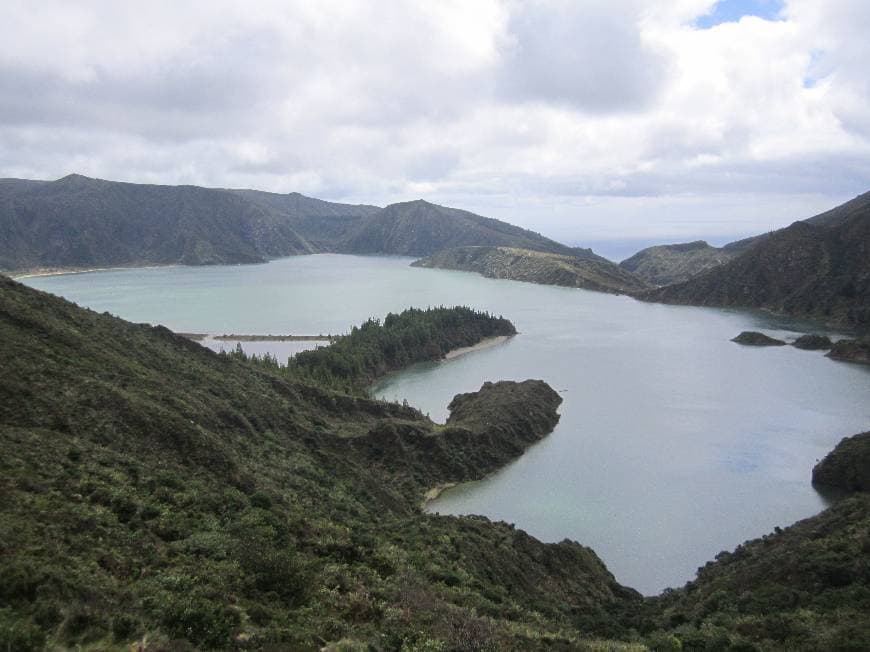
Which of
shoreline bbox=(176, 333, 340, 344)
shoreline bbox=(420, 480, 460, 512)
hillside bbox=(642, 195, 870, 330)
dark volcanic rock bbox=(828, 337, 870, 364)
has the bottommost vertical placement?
shoreline bbox=(420, 480, 460, 512)

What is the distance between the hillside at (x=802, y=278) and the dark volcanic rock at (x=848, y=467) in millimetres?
84343

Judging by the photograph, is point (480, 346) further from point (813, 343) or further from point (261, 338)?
point (813, 343)

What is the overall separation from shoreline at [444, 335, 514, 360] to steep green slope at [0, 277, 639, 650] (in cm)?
5405

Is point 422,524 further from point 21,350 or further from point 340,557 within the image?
point 21,350

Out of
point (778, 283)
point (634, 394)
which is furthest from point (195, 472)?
point (778, 283)

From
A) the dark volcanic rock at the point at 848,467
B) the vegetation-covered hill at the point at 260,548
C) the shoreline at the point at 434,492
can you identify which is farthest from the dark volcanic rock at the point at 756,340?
the vegetation-covered hill at the point at 260,548

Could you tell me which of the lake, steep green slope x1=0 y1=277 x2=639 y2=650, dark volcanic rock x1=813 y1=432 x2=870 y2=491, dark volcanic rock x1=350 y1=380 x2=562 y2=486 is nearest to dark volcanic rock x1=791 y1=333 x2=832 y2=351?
the lake

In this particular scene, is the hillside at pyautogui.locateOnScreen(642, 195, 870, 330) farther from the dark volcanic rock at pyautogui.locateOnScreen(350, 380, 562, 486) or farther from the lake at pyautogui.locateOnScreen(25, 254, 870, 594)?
the dark volcanic rock at pyautogui.locateOnScreen(350, 380, 562, 486)

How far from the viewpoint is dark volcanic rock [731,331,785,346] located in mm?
108688

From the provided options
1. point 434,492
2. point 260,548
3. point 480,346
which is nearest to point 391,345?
point 480,346

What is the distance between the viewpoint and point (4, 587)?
41.0ft

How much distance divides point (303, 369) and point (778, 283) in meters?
125

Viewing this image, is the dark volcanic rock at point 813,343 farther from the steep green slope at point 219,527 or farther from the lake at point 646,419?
the steep green slope at point 219,527

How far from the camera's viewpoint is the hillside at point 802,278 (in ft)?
430
